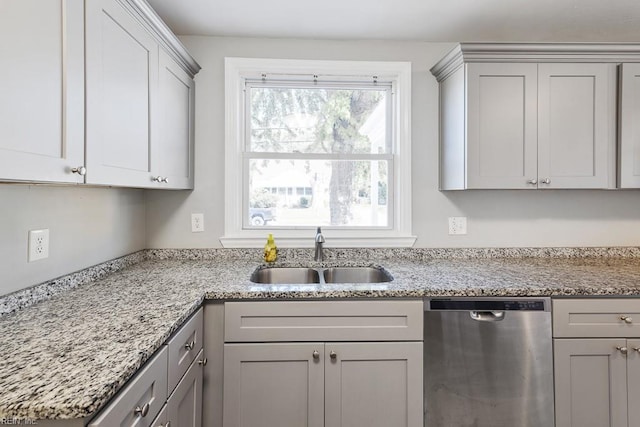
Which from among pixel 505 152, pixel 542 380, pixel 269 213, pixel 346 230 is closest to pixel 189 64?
pixel 269 213

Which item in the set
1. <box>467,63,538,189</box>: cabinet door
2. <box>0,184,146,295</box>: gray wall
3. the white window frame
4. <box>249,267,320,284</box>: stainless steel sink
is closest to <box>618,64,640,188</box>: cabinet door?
<box>467,63,538,189</box>: cabinet door

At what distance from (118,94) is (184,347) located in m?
0.97

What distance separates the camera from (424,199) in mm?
2238

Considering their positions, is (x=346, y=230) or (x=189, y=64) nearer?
(x=189, y=64)

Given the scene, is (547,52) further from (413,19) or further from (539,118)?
(413,19)

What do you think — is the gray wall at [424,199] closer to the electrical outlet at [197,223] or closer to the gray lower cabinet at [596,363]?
the electrical outlet at [197,223]

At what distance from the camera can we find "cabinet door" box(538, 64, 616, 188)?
1.90 m

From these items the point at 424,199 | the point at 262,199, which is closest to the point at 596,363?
the point at 424,199

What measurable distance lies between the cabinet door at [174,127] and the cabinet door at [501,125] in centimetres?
158

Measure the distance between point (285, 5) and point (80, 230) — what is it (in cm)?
149

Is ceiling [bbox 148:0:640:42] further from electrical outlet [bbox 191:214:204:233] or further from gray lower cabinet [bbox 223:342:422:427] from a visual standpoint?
gray lower cabinet [bbox 223:342:422:427]

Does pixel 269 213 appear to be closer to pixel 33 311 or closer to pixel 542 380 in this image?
pixel 33 311

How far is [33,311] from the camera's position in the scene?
1.18 metres

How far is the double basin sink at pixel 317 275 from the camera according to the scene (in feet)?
6.76
